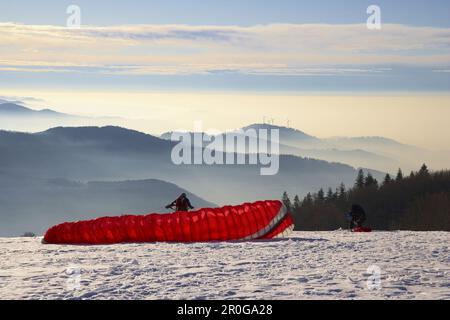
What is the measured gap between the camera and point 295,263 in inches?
714

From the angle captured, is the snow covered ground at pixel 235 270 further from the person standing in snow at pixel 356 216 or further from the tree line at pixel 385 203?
the tree line at pixel 385 203

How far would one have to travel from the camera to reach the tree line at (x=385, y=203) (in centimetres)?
14638

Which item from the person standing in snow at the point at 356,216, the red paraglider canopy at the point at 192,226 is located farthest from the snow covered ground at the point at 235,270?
the person standing in snow at the point at 356,216

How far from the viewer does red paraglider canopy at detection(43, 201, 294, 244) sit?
2364 cm

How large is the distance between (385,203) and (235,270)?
139m

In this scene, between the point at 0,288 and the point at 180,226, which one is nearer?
the point at 0,288

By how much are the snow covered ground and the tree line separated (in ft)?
401

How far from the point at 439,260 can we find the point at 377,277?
3562 mm

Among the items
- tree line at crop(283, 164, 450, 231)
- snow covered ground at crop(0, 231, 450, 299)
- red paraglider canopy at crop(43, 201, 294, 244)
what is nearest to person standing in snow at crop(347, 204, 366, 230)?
snow covered ground at crop(0, 231, 450, 299)

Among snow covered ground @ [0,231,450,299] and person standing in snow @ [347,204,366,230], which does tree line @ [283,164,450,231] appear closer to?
person standing in snow @ [347,204,366,230]

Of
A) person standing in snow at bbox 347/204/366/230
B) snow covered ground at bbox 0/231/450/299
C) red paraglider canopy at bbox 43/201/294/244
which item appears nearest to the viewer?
snow covered ground at bbox 0/231/450/299

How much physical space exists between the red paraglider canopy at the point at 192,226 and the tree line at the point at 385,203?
4722 inches
